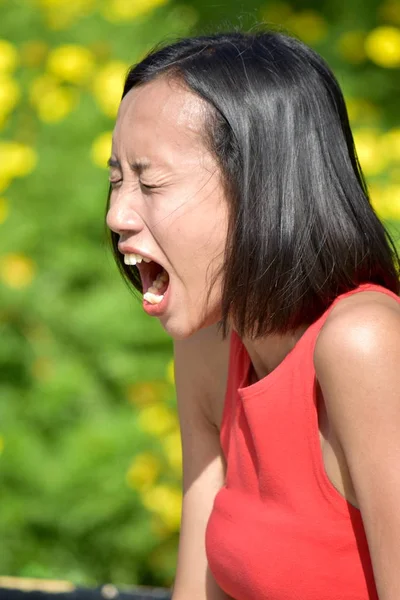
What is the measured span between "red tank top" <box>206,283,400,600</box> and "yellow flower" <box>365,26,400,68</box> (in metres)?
2.22

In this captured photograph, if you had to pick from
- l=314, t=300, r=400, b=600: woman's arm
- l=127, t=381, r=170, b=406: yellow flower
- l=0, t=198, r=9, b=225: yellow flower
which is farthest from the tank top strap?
l=0, t=198, r=9, b=225: yellow flower

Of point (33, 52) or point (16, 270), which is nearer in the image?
point (16, 270)

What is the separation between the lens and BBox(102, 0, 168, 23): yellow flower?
3.94 metres

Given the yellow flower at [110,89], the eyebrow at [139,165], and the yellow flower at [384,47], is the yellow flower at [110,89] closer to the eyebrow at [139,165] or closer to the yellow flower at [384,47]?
the yellow flower at [384,47]

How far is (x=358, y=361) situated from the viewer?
1.39m

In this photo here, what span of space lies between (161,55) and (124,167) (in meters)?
0.19

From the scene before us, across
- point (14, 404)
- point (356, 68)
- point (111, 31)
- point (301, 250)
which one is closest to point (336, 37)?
point (356, 68)

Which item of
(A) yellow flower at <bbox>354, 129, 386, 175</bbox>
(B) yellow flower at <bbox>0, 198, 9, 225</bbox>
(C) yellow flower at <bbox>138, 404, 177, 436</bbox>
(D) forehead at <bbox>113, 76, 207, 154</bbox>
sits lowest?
(C) yellow flower at <bbox>138, 404, 177, 436</bbox>

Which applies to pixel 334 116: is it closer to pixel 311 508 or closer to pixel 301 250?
pixel 301 250

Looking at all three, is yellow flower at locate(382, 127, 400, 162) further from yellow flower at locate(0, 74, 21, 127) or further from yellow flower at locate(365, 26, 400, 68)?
yellow flower at locate(0, 74, 21, 127)

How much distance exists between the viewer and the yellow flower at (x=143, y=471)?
285cm

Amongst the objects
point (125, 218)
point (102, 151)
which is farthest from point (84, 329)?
point (125, 218)

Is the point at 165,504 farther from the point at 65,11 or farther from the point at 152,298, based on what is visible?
the point at 65,11

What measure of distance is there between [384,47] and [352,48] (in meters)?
0.24
